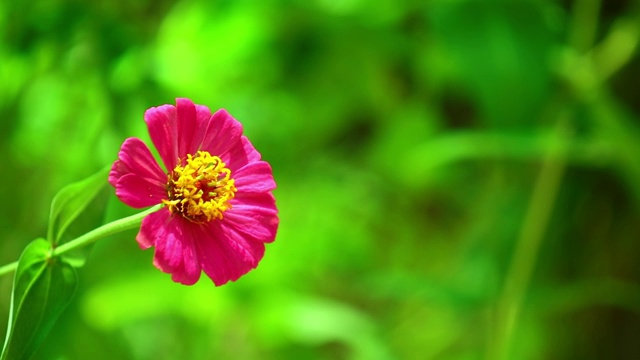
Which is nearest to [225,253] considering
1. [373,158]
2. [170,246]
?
[170,246]

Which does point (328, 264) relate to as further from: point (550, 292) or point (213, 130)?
point (213, 130)

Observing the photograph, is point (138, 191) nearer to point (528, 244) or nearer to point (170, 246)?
point (170, 246)

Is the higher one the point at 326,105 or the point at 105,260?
the point at 326,105

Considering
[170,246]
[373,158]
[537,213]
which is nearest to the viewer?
[170,246]

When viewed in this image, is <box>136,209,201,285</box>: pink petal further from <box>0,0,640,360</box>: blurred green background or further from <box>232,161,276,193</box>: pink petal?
<box>0,0,640,360</box>: blurred green background

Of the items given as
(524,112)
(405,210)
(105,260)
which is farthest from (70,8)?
(405,210)

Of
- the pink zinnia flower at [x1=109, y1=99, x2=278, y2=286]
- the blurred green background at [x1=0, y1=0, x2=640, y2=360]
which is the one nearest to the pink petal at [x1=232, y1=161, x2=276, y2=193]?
the pink zinnia flower at [x1=109, y1=99, x2=278, y2=286]

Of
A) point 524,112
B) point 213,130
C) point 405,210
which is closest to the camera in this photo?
point 213,130
